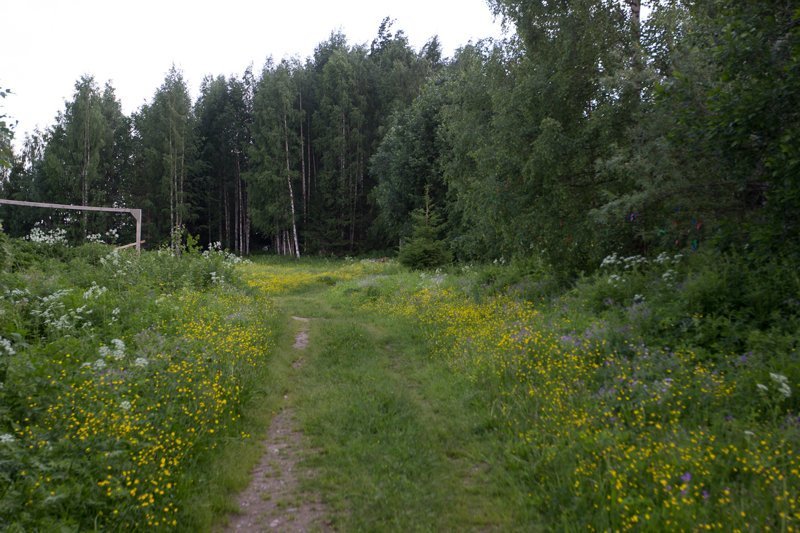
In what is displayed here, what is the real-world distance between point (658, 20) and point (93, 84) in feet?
150

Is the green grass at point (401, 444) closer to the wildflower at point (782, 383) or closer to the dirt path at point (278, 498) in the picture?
the dirt path at point (278, 498)

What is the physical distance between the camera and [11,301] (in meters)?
7.05

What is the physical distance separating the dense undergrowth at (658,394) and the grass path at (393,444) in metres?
0.37

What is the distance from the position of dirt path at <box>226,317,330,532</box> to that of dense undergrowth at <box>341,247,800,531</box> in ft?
6.60

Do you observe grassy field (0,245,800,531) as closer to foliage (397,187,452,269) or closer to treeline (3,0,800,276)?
treeline (3,0,800,276)

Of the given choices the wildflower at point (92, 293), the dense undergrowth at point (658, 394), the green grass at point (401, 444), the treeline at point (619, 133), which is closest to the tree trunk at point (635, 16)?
the treeline at point (619, 133)

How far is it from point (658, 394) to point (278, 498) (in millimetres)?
→ 3976

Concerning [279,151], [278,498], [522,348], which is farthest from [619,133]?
[279,151]

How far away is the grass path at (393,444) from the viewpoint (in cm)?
400

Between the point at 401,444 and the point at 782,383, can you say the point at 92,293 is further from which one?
the point at 782,383

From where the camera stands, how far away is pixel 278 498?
429cm

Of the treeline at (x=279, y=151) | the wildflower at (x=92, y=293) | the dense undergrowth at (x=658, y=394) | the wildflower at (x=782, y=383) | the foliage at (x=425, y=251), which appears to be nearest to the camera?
the dense undergrowth at (x=658, y=394)

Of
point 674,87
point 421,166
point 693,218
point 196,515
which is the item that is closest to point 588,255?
point 693,218

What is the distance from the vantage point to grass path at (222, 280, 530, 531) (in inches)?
157
